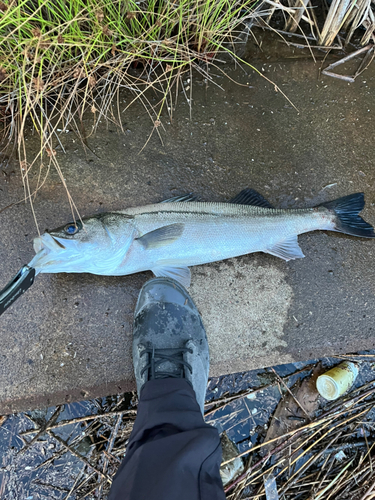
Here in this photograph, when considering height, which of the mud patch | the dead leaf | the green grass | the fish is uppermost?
the green grass

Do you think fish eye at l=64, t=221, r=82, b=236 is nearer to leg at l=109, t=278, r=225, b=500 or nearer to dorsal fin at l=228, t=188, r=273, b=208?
leg at l=109, t=278, r=225, b=500

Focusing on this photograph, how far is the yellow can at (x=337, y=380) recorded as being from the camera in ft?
9.44

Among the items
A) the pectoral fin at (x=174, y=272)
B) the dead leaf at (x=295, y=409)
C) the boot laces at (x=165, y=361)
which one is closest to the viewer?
the boot laces at (x=165, y=361)

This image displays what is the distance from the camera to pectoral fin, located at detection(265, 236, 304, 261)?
270cm

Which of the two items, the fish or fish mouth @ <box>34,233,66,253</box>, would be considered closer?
fish mouth @ <box>34,233,66,253</box>

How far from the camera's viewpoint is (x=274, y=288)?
277cm

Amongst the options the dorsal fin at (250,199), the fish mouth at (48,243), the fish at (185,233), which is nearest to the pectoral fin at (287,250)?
the fish at (185,233)

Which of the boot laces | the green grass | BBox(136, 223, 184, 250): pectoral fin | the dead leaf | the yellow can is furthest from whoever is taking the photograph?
the dead leaf

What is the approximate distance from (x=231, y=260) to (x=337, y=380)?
1.48m

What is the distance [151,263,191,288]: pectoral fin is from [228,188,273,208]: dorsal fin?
2.44 ft

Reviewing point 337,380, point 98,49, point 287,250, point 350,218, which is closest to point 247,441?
point 337,380

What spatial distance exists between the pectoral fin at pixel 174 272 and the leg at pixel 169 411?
7 centimetres

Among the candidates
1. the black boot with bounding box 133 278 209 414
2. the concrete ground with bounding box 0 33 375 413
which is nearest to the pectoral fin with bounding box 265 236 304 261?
the concrete ground with bounding box 0 33 375 413

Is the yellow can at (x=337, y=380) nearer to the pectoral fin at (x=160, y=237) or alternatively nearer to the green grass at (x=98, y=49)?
the pectoral fin at (x=160, y=237)
